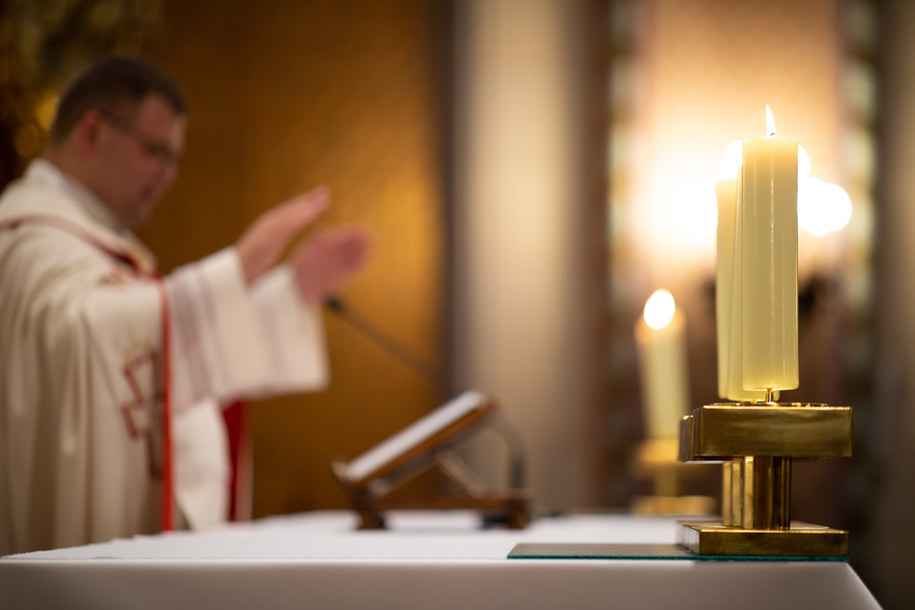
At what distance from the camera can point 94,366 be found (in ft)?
6.14

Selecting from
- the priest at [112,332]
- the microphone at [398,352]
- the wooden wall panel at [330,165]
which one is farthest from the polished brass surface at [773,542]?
the wooden wall panel at [330,165]

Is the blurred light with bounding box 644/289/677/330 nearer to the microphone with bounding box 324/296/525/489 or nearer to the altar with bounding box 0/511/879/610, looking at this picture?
the microphone with bounding box 324/296/525/489

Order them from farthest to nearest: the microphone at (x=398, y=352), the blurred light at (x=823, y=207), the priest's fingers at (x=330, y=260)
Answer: the microphone at (x=398, y=352) → the blurred light at (x=823, y=207) → the priest's fingers at (x=330, y=260)

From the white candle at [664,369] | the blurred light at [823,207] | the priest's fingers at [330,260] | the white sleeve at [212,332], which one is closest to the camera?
the white sleeve at [212,332]

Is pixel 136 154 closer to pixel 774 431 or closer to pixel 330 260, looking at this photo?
pixel 330 260

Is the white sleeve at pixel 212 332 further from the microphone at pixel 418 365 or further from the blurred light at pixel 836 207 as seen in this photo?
the blurred light at pixel 836 207

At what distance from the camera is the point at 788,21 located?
3.87m

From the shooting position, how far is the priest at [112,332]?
1.83 metres

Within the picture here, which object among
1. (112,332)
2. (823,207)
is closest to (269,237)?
(112,332)

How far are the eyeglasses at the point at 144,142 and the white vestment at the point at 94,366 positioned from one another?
0.54 ft

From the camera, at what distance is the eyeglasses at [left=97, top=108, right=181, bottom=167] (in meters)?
2.25

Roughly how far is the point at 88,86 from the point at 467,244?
2075 millimetres

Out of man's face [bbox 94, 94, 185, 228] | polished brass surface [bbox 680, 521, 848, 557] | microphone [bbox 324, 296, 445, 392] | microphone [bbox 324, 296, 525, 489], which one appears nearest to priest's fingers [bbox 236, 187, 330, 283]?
man's face [bbox 94, 94, 185, 228]

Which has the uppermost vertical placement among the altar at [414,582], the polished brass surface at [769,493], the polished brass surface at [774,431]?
the polished brass surface at [774,431]
